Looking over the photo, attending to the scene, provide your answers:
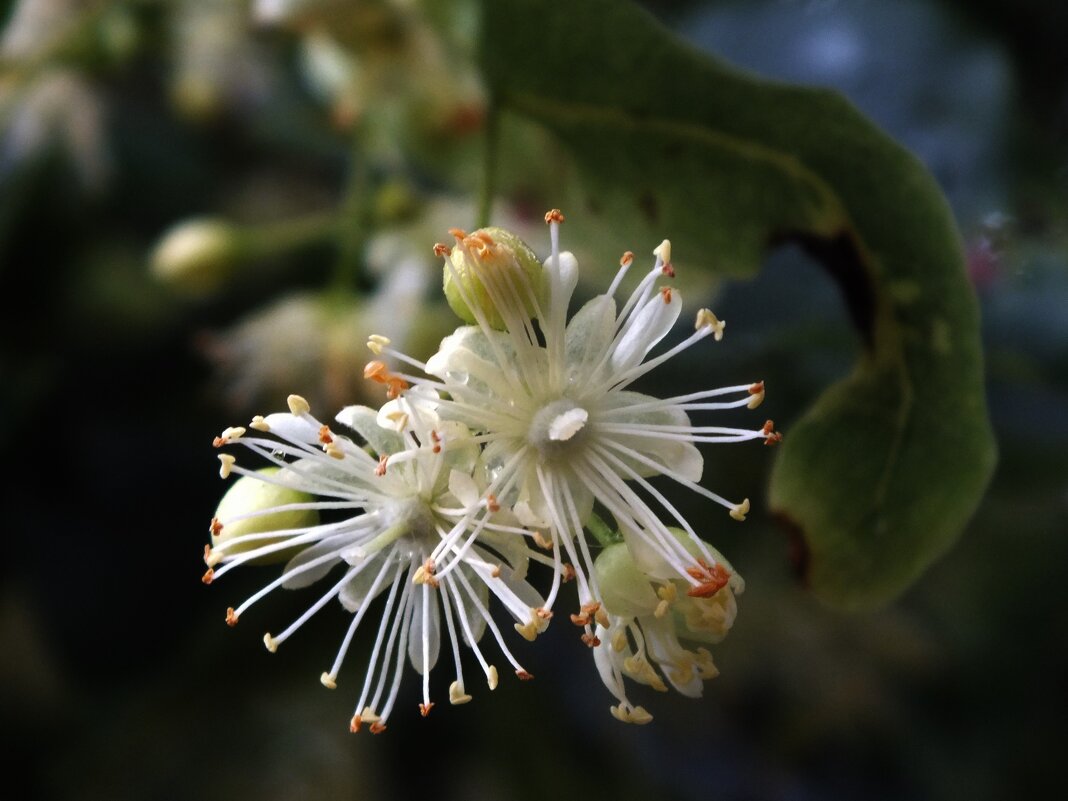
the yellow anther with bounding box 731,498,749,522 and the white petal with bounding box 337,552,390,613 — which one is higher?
the yellow anther with bounding box 731,498,749,522

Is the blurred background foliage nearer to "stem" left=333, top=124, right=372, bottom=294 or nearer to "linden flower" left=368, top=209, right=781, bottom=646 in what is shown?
"stem" left=333, top=124, right=372, bottom=294

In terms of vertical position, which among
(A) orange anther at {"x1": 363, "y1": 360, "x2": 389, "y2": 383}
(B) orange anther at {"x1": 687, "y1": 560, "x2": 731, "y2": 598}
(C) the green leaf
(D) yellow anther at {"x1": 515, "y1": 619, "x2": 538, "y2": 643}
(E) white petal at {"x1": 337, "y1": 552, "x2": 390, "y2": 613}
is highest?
(C) the green leaf

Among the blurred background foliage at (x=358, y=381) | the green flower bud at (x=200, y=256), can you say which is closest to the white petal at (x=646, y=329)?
the blurred background foliage at (x=358, y=381)

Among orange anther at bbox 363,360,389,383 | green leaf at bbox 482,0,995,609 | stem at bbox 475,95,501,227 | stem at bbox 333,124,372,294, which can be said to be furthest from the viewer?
stem at bbox 333,124,372,294

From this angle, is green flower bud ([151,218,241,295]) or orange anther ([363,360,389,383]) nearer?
orange anther ([363,360,389,383])

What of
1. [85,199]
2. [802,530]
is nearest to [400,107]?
[85,199]

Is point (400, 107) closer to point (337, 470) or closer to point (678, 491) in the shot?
point (678, 491)

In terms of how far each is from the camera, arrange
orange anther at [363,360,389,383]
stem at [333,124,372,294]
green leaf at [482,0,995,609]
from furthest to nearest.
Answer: stem at [333,124,372,294] < green leaf at [482,0,995,609] < orange anther at [363,360,389,383]

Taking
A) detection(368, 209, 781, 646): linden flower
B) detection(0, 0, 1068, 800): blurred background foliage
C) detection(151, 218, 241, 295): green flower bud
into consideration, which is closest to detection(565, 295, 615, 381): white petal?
detection(368, 209, 781, 646): linden flower
